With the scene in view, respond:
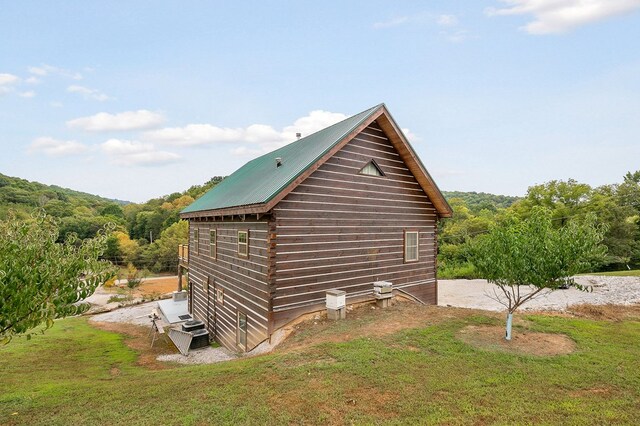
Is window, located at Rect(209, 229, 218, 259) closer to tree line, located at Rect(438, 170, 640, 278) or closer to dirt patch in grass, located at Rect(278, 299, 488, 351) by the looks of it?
dirt patch in grass, located at Rect(278, 299, 488, 351)

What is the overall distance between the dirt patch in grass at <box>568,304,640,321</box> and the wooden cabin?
18.1 ft

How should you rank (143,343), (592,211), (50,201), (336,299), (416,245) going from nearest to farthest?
1. (336,299)
2. (416,245)
3. (143,343)
4. (592,211)
5. (50,201)

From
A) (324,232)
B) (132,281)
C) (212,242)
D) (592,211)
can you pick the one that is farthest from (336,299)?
(132,281)

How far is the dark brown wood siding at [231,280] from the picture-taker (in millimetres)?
10727

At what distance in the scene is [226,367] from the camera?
7.66m

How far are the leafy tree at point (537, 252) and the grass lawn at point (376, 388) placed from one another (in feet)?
5.92

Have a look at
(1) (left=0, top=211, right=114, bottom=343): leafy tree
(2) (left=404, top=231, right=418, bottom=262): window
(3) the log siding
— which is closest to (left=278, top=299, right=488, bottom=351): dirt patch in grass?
(3) the log siding

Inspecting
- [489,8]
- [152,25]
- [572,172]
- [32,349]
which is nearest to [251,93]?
[152,25]

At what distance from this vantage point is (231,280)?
522 inches

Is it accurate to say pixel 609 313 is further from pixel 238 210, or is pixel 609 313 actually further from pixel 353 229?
pixel 238 210

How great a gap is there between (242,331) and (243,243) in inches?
131

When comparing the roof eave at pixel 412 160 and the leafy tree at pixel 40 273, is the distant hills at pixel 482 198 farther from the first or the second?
the leafy tree at pixel 40 273

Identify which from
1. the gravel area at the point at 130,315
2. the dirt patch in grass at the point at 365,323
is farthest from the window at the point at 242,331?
the gravel area at the point at 130,315

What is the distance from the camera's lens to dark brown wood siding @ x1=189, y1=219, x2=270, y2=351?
10727 mm
